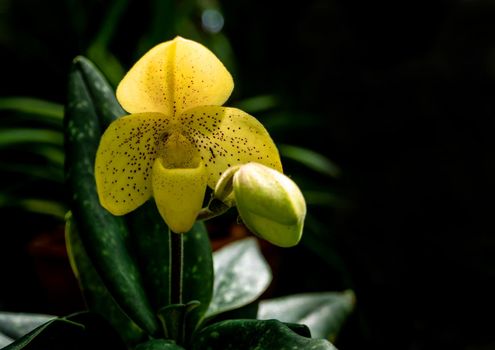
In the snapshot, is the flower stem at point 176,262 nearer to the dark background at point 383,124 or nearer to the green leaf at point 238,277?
the green leaf at point 238,277

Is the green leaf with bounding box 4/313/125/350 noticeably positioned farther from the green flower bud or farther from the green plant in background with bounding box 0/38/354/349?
the green flower bud

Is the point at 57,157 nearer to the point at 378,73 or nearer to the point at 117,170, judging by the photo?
the point at 117,170

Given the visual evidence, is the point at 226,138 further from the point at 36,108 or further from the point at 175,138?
the point at 36,108

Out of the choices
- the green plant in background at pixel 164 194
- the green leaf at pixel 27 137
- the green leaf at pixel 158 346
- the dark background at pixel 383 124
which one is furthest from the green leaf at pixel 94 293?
the dark background at pixel 383 124

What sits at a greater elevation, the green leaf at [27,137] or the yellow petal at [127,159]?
the yellow petal at [127,159]

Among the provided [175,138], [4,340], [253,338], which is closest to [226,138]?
[175,138]

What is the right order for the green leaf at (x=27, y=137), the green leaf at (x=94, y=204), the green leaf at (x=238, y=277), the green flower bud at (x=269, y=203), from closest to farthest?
the green flower bud at (x=269, y=203), the green leaf at (x=94, y=204), the green leaf at (x=238, y=277), the green leaf at (x=27, y=137)

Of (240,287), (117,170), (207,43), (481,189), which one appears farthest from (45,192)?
(481,189)
